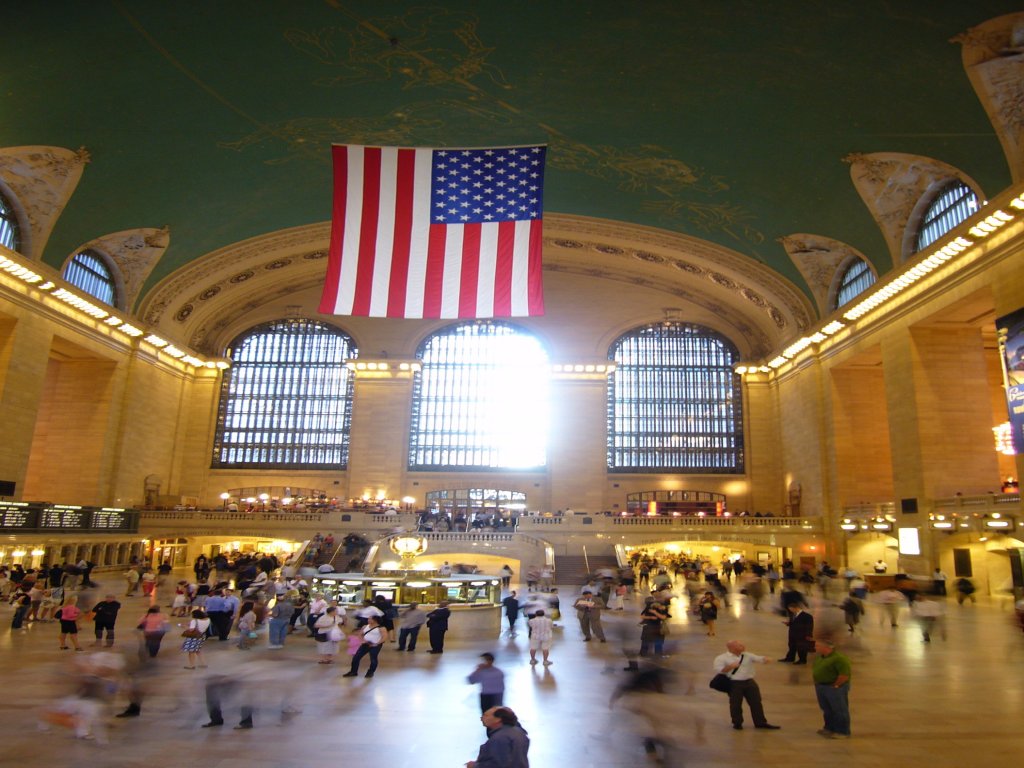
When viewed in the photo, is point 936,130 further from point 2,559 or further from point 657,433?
point 2,559

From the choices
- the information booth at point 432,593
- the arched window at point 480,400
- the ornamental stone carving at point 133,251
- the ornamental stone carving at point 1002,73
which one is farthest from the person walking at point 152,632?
the arched window at point 480,400

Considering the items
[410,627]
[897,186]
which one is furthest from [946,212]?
[410,627]

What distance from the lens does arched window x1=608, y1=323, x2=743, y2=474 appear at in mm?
36906

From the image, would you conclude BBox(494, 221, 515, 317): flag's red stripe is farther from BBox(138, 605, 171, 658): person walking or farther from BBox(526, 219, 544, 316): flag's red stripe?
BBox(138, 605, 171, 658): person walking

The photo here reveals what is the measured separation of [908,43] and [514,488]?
25776 millimetres

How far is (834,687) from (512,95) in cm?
1763

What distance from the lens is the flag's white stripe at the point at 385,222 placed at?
14.2 metres

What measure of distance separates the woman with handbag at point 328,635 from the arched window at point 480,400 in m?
25.9

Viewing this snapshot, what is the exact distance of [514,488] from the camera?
36.8 meters

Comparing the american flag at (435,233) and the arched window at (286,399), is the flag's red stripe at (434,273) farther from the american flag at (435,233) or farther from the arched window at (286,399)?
the arched window at (286,399)

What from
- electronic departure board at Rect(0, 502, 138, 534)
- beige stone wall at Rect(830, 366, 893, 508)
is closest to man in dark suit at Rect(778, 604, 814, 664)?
beige stone wall at Rect(830, 366, 893, 508)

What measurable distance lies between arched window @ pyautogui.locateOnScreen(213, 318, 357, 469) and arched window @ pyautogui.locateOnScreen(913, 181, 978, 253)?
26719 mm

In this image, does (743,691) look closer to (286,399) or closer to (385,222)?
(385,222)

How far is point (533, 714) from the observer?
25.5ft
